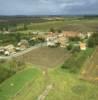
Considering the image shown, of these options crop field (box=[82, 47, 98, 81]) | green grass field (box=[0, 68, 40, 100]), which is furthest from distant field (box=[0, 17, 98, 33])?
green grass field (box=[0, 68, 40, 100])

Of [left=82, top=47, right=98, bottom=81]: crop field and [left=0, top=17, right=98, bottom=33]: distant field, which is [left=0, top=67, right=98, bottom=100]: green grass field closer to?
[left=82, top=47, right=98, bottom=81]: crop field

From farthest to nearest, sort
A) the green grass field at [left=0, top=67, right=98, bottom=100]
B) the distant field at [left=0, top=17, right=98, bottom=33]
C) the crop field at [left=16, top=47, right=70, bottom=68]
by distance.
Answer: the distant field at [left=0, top=17, right=98, bottom=33] → the crop field at [left=16, top=47, right=70, bottom=68] → the green grass field at [left=0, top=67, right=98, bottom=100]

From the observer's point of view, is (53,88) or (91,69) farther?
(91,69)

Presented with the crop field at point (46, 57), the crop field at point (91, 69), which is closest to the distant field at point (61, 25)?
the crop field at point (46, 57)

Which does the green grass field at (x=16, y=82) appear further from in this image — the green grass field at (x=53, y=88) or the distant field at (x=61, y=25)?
the distant field at (x=61, y=25)

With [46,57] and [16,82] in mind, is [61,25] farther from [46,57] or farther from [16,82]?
[16,82]

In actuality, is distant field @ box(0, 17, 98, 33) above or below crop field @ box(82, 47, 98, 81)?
below

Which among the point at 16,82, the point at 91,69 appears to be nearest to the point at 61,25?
the point at 91,69
